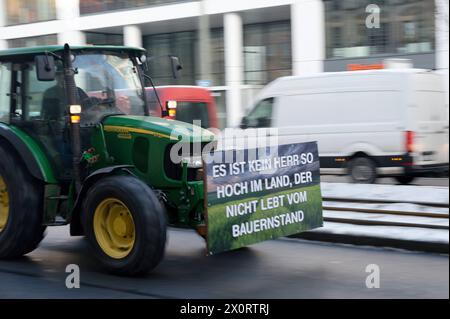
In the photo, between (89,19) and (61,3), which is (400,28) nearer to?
(89,19)

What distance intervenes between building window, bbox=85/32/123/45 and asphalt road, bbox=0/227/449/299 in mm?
27151

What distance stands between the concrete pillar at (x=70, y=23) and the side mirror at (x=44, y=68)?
1113 inches

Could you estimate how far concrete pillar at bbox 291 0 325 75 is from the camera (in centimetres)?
2667

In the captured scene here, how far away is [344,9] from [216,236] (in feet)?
69.1

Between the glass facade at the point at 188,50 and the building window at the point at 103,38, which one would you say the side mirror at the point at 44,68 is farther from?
the building window at the point at 103,38

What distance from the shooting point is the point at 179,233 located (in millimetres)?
9219

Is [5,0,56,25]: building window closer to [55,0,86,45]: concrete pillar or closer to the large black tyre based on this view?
[55,0,86,45]: concrete pillar

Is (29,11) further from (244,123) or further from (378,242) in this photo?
(378,242)

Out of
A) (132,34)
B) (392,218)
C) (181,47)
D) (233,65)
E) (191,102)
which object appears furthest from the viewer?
(181,47)

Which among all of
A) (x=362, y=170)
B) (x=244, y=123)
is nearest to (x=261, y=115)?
(x=244, y=123)

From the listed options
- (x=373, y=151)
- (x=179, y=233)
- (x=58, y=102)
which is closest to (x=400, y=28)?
(x=373, y=151)

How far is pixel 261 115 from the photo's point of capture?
1609 centimetres

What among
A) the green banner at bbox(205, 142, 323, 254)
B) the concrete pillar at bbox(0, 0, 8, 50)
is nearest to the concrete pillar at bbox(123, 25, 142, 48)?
the concrete pillar at bbox(0, 0, 8, 50)

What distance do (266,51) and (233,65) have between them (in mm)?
1783
